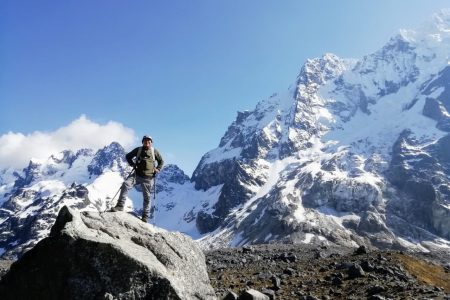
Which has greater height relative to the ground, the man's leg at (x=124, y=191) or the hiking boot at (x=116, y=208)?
the man's leg at (x=124, y=191)

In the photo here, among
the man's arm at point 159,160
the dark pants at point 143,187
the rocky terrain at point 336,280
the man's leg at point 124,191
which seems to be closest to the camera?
the man's leg at point 124,191

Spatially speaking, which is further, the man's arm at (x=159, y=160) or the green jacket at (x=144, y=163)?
the man's arm at (x=159, y=160)

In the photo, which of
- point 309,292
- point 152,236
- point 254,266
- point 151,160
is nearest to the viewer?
point 152,236

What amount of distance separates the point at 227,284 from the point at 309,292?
524 cm

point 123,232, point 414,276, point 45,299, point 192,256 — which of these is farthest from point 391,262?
point 45,299

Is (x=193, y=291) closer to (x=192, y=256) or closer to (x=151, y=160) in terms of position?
(x=192, y=256)

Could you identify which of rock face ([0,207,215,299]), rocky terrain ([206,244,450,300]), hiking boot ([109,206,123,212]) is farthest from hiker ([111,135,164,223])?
rocky terrain ([206,244,450,300])

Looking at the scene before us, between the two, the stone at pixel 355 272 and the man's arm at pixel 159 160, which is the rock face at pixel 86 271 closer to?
the man's arm at pixel 159 160

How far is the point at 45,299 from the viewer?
13539 millimetres

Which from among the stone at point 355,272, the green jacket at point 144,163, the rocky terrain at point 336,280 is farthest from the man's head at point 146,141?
the stone at point 355,272

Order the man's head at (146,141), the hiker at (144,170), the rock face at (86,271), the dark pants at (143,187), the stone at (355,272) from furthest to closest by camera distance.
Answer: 1. the stone at (355,272)
2. the man's head at (146,141)
3. the hiker at (144,170)
4. the dark pants at (143,187)
5. the rock face at (86,271)

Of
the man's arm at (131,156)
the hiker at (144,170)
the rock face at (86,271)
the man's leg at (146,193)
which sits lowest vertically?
the rock face at (86,271)

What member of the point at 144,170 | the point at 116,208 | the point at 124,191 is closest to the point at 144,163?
the point at 144,170

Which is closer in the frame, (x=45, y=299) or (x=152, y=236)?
(x=45, y=299)
